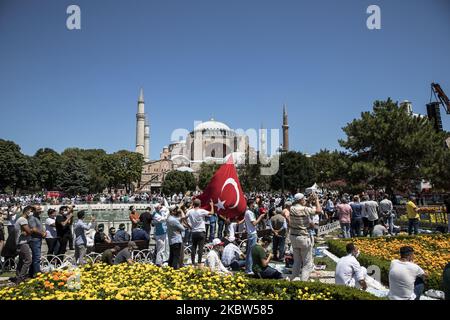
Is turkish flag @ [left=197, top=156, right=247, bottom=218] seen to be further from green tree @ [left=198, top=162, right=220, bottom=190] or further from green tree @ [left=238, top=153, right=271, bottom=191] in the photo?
green tree @ [left=198, top=162, right=220, bottom=190]

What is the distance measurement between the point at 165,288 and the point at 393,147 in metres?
22.0

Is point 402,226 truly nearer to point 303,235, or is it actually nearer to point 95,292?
point 303,235

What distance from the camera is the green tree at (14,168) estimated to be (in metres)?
51.1

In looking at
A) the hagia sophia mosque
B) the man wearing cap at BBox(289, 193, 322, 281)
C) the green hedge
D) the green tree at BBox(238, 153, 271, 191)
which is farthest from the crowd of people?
the hagia sophia mosque

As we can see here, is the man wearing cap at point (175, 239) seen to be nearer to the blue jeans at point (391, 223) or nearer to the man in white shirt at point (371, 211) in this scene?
the man in white shirt at point (371, 211)

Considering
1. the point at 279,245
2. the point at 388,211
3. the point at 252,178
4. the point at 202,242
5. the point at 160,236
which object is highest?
the point at 252,178

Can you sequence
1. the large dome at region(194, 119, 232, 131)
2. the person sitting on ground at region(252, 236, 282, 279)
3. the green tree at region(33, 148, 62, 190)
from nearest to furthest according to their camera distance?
1. the person sitting on ground at region(252, 236, 282, 279)
2. the green tree at region(33, 148, 62, 190)
3. the large dome at region(194, 119, 232, 131)

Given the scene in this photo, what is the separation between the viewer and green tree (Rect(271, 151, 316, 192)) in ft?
160

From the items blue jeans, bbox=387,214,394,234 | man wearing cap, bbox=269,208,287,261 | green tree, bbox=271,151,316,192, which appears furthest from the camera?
green tree, bbox=271,151,316,192

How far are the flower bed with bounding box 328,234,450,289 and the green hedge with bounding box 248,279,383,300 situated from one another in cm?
271

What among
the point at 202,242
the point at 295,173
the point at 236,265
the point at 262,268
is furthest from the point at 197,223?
the point at 295,173

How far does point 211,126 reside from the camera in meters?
90.8

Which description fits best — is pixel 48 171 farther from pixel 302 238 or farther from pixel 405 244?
pixel 302 238
